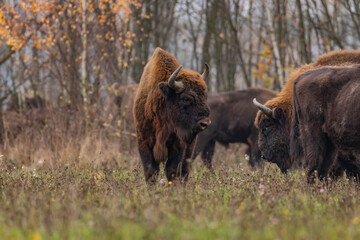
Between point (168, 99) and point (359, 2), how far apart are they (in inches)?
325

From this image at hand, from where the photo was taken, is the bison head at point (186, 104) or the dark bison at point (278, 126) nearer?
the bison head at point (186, 104)

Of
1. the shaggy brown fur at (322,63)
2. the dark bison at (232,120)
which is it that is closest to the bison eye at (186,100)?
the shaggy brown fur at (322,63)

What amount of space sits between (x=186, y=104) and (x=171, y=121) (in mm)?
325

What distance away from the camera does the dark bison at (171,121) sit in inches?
297

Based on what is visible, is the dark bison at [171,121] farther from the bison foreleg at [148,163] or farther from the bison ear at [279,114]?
the bison ear at [279,114]

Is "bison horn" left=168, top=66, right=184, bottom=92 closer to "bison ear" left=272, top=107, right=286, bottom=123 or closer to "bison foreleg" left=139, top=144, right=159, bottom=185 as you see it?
"bison foreleg" left=139, top=144, right=159, bottom=185

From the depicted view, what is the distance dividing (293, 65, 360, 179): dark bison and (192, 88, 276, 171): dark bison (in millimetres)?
4758

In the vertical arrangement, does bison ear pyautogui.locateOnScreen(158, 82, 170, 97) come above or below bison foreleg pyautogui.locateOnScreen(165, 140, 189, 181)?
above

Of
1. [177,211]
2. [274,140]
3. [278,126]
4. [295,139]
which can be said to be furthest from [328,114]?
[177,211]

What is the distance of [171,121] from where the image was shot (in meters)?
7.61

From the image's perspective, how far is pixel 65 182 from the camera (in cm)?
712

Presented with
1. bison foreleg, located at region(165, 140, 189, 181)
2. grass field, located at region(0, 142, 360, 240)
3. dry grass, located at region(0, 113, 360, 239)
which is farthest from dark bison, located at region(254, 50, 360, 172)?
grass field, located at region(0, 142, 360, 240)

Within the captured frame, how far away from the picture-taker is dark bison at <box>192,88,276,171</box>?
12.7 meters

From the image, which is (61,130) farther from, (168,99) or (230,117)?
(168,99)
